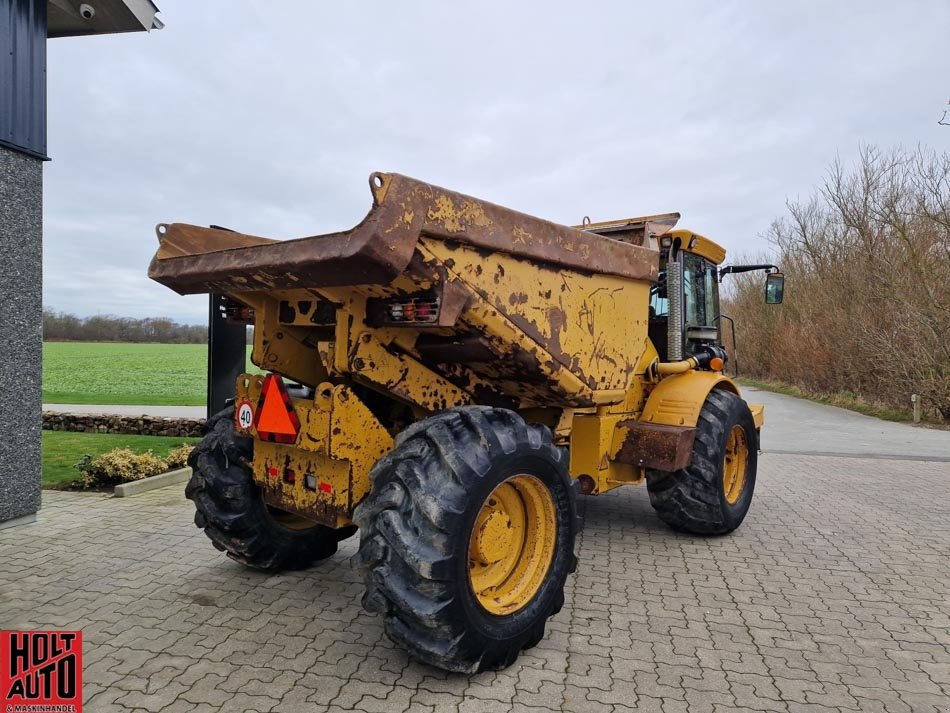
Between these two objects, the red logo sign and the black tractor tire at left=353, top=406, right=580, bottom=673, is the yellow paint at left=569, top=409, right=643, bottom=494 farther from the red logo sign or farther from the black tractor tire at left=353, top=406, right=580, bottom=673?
the red logo sign

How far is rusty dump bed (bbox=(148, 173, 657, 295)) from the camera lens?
247 cm

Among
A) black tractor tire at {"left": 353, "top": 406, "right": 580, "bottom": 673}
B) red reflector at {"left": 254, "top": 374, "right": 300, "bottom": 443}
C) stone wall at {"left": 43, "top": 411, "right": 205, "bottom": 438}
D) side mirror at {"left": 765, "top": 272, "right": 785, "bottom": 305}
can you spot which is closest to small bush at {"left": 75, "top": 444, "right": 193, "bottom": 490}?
stone wall at {"left": 43, "top": 411, "right": 205, "bottom": 438}

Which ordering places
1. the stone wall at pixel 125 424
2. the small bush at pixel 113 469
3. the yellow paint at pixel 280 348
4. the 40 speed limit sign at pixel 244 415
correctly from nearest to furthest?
1. the 40 speed limit sign at pixel 244 415
2. the yellow paint at pixel 280 348
3. the small bush at pixel 113 469
4. the stone wall at pixel 125 424

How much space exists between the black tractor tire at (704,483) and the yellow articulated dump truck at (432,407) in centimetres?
39

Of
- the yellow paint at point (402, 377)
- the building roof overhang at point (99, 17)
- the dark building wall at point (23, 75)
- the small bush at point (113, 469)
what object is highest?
the building roof overhang at point (99, 17)

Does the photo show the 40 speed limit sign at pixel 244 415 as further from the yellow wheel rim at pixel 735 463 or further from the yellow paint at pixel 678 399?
the yellow wheel rim at pixel 735 463

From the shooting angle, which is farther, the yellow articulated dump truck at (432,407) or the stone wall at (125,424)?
the stone wall at (125,424)

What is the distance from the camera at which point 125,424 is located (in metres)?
9.94

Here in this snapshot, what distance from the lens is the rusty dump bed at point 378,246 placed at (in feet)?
8.11

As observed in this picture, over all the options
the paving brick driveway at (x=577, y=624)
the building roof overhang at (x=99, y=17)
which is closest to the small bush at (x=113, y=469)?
the paving brick driveway at (x=577, y=624)

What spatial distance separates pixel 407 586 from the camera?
2645 mm

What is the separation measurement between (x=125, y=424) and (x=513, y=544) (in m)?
8.75

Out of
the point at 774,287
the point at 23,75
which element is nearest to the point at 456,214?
the point at 774,287

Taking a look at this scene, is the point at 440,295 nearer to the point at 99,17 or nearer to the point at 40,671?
the point at 40,671
